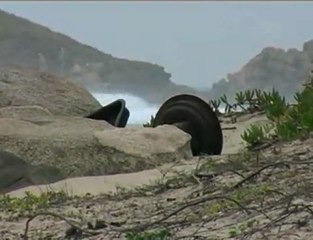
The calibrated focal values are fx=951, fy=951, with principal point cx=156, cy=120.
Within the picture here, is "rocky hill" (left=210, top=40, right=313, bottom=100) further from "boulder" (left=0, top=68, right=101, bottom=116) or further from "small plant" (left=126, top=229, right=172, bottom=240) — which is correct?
"small plant" (left=126, top=229, right=172, bottom=240)

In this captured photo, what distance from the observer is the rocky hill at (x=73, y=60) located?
61.5 ft

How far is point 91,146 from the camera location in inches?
339

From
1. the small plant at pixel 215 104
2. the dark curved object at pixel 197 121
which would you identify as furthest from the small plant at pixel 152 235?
the small plant at pixel 215 104

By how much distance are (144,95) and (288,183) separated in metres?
10.4

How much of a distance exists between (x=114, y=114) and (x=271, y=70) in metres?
8.30

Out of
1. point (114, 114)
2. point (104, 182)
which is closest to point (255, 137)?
point (104, 182)

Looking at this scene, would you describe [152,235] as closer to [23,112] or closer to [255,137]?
[255,137]

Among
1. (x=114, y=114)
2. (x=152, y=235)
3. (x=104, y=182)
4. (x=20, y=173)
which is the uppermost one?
(x=114, y=114)

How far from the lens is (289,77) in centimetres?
1722

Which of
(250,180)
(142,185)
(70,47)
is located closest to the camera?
(250,180)

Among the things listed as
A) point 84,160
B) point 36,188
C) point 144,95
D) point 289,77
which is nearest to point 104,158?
point 84,160

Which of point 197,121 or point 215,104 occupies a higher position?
point 215,104

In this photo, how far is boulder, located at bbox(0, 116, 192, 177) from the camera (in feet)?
27.4

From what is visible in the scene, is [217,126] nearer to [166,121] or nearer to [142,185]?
[166,121]
